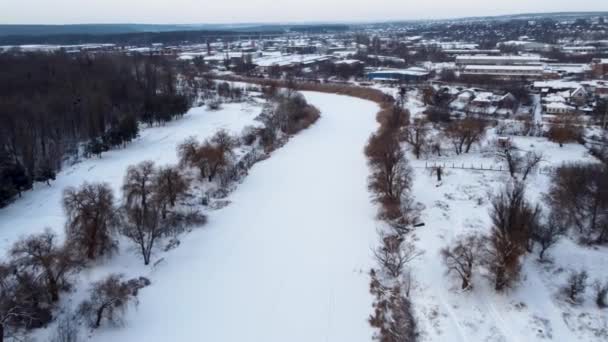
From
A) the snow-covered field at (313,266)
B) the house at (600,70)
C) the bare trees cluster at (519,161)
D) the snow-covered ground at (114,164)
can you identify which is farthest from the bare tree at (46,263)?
the house at (600,70)

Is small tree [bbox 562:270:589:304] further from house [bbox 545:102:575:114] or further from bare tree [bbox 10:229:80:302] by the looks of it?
house [bbox 545:102:575:114]

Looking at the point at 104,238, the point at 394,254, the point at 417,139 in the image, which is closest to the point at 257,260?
the point at 394,254

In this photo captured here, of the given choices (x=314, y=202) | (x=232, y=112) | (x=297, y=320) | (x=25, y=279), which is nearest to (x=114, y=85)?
(x=232, y=112)

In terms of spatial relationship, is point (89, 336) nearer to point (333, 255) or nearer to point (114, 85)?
point (333, 255)

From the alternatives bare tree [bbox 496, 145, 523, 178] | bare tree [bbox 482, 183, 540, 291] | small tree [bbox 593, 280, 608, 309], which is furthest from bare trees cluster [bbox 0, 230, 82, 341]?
bare tree [bbox 496, 145, 523, 178]

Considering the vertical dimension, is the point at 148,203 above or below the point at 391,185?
above

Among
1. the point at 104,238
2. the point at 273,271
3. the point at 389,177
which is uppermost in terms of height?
the point at 389,177

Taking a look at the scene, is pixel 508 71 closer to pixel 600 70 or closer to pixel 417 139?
pixel 600 70
